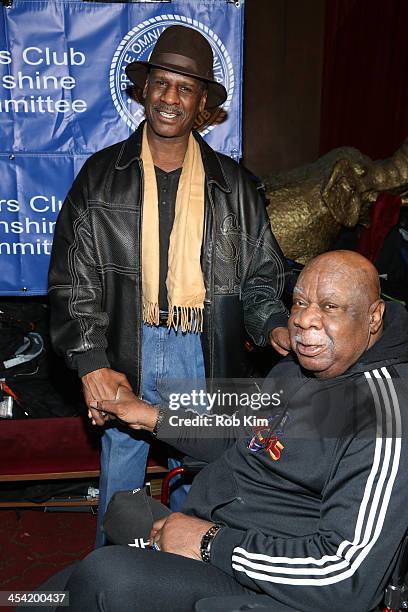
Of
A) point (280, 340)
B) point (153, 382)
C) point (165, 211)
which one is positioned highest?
point (165, 211)

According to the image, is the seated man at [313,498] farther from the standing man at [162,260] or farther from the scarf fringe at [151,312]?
the scarf fringe at [151,312]

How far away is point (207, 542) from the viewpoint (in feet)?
5.57

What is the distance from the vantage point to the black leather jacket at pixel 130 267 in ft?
7.63

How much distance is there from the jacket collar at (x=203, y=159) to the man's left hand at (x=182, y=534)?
119cm

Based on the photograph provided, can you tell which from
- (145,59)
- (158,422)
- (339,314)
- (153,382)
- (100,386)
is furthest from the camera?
(145,59)

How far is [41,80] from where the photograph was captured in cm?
280

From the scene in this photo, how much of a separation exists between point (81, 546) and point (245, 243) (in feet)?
5.68

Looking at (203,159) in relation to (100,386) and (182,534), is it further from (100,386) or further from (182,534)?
(182,534)

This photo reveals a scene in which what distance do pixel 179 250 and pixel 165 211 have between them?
16 cm

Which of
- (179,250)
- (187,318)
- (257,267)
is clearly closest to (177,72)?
(179,250)

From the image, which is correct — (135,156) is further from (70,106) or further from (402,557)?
(402,557)

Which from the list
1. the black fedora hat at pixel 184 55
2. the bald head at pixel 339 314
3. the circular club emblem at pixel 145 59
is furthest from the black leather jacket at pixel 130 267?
the bald head at pixel 339 314

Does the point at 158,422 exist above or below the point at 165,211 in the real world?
below

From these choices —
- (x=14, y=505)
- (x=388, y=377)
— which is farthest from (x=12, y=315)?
(x=388, y=377)
